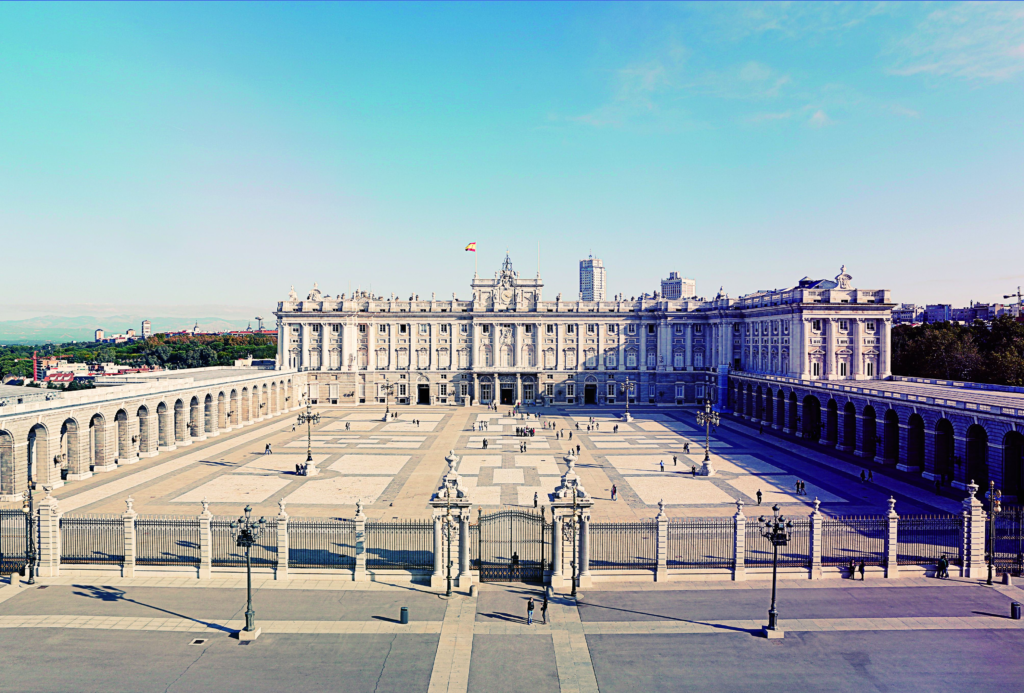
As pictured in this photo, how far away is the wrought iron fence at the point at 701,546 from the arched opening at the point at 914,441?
23.9 m

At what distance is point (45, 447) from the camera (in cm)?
3934

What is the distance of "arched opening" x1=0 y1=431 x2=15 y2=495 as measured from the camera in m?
36.6

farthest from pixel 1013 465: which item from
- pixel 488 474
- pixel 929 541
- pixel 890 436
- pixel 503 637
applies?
pixel 503 637

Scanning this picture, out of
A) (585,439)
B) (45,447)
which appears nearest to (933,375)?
(585,439)

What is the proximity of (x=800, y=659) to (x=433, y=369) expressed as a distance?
78.7 metres

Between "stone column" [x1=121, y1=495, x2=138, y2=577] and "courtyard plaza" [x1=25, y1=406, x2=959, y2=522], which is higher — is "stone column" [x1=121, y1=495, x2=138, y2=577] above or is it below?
above

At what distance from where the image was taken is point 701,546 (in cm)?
2897

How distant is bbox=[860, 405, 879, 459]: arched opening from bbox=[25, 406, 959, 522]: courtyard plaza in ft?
11.0

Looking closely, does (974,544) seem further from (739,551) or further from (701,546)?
(701,546)

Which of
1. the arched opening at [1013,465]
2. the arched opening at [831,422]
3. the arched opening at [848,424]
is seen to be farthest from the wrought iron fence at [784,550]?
the arched opening at [831,422]

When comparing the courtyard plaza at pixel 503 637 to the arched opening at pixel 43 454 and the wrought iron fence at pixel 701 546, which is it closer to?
the wrought iron fence at pixel 701 546

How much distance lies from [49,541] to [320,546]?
11.1 metres

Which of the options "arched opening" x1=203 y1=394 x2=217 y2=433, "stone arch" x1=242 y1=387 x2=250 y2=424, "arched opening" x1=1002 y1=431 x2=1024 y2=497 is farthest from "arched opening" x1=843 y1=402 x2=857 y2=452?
"stone arch" x1=242 y1=387 x2=250 y2=424

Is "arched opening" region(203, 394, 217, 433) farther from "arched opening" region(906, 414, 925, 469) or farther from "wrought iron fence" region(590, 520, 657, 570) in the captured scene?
"arched opening" region(906, 414, 925, 469)
